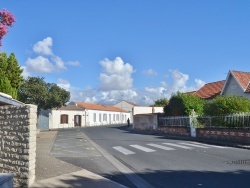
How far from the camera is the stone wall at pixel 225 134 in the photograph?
1928 cm

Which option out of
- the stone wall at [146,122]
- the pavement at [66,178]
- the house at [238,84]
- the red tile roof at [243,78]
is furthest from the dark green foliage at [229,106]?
the pavement at [66,178]

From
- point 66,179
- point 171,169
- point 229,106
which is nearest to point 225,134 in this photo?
point 229,106

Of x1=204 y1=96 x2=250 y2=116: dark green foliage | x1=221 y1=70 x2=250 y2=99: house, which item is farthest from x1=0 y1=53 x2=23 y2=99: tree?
x1=221 y1=70 x2=250 y2=99: house

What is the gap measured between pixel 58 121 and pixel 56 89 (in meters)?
18.5

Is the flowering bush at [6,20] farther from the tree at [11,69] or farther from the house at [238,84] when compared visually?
the house at [238,84]

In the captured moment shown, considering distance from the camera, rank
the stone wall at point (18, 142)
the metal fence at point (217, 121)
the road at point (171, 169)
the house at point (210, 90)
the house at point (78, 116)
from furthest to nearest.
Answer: the house at point (78, 116) < the house at point (210, 90) < the metal fence at point (217, 121) < the road at point (171, 169) < the stone wall at point (18, 142)

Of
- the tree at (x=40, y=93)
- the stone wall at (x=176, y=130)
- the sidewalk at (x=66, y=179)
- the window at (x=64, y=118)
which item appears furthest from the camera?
the window at (x=64, y=118)

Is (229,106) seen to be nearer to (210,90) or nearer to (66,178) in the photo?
(66,178)

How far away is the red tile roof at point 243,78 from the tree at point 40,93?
70.4ft

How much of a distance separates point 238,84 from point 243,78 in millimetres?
1402

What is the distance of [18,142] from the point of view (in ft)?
26.1

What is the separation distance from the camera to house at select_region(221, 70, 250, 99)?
107 ft

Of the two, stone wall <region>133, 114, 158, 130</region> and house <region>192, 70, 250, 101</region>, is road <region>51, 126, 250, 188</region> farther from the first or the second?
stone wall <region>133, 114, 158, 130</region>

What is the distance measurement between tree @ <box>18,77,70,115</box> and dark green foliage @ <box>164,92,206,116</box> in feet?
50.2
